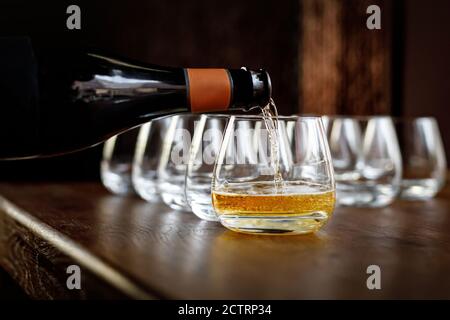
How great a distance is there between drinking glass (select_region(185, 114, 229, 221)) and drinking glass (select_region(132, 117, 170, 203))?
0.61 ft

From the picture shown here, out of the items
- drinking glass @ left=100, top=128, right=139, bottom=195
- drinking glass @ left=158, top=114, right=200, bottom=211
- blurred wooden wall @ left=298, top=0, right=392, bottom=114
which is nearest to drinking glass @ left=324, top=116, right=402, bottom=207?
drinking glass @ left=158, top=114, right=200, bottom=211

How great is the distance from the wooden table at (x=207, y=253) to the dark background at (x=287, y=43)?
28 centimetres

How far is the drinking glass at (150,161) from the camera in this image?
46.6 inches

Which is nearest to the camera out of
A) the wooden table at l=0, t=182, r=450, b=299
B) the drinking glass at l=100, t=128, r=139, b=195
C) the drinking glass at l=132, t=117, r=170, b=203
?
the wooden table at l=0, t=182, r=450, b=299

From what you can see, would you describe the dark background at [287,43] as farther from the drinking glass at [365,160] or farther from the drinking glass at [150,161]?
the drinking glass at [365,160]

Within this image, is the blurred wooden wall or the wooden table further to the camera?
the blurred wooden wall

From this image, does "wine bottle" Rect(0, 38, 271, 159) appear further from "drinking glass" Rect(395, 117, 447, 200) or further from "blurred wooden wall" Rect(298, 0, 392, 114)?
"blurred wooden wall" Rect(298, 0, 392, 114)

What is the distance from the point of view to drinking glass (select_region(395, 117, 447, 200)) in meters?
1.33

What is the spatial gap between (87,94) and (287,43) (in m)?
1.21

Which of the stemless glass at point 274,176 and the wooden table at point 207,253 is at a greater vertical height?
the stemless glass at point 274,176

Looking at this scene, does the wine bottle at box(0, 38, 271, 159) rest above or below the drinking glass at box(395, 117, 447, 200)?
above

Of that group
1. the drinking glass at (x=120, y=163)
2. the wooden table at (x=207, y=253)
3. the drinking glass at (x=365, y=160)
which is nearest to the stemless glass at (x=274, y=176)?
the wooden table at (x=207, y=253)
